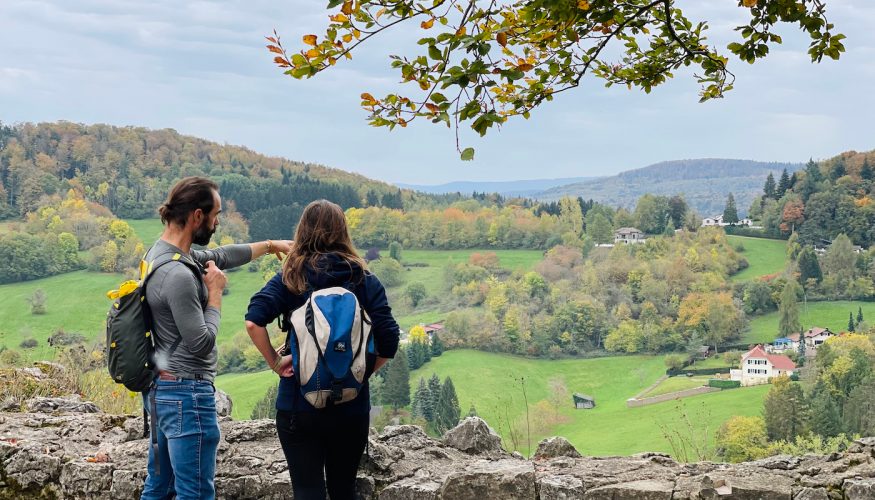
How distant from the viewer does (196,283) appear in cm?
315

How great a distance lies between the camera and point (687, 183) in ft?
554

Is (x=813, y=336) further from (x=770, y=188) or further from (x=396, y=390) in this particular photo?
(x=770, y=188)

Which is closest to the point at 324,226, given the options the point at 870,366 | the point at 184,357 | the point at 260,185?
the point at 184,357

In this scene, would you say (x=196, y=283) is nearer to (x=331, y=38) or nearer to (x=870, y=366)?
(x=331, y=38)

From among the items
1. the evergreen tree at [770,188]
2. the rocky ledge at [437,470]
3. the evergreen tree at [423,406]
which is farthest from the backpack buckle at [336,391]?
the evergreen tree at [770,188]

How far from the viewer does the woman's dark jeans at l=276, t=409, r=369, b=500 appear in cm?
311

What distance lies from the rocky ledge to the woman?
0.81m

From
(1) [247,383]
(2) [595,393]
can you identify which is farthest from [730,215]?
(1) [247,383]

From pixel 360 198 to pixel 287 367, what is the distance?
331 feet

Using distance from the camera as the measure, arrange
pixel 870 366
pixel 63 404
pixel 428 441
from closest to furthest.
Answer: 1. pixel 428 441
2. pixel 63 404
3. pixel 870 366

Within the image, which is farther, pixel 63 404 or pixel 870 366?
pixel 870 366

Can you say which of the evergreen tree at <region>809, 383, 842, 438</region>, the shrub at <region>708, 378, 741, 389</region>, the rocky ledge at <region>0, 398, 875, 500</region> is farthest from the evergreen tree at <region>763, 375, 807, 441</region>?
the rocky ledge at <region>0, 398, 875, 500</region>

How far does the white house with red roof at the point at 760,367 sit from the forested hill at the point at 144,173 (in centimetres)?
4970

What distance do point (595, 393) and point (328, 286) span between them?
65073 millimetres
